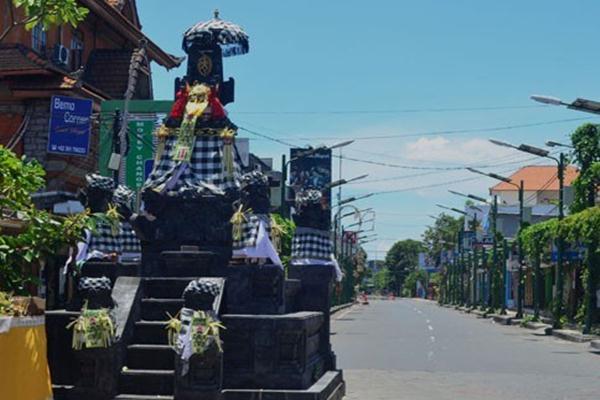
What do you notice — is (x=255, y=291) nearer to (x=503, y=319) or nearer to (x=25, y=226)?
(x=25, y=226)

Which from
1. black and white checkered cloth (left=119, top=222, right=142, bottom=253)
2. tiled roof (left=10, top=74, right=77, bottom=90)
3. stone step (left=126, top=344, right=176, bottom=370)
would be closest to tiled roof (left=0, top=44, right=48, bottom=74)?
tiled roof (left=10, top=74, right=77, bottom=90)

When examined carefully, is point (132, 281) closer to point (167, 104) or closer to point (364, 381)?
point (364, 381)

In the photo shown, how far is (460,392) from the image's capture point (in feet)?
47.7

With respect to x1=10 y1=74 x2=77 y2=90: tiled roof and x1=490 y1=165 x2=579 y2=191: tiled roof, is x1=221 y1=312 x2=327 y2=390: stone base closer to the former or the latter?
x1=10 y1=74 x2=77 y2=90: tiled roof

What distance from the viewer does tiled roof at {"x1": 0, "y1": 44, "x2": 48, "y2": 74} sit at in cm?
2598

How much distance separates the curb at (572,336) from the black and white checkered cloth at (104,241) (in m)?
20.8

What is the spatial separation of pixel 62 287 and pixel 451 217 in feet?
385

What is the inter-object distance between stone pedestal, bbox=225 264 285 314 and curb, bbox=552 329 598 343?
2082 centimetres

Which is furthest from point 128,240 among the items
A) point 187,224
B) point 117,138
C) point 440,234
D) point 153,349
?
point 440,234

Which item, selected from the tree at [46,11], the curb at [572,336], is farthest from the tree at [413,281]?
the tree at [46,11]

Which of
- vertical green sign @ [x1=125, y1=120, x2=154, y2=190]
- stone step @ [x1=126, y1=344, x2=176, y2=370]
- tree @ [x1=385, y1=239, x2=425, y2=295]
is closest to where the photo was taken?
stone step @ [x1=126, y1=344, x2=176, y2=370]

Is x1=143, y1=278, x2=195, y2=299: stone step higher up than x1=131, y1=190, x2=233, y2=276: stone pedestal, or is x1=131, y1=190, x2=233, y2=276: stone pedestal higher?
x1=131, y1=190, x2=233, y2=276: stone pedestal

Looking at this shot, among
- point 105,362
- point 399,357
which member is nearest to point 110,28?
point 399,357

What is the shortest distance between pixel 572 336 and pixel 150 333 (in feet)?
76.4
